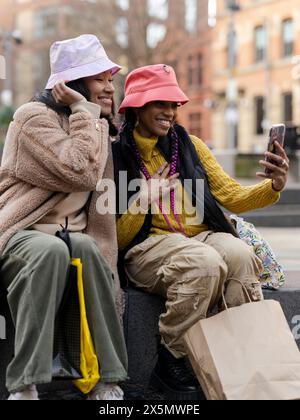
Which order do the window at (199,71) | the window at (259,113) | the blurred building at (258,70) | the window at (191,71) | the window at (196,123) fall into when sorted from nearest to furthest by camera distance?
the blurred building at (258,70) → the window at (259,113) → the window at (191,71) → the window at (199,71) → the window at (196,123)

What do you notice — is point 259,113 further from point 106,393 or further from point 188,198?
point 106,393

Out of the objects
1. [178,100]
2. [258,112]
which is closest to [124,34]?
[258,112]

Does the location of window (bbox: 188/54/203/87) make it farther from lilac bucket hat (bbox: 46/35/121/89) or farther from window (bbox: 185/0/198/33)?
lilac bucket hat (bbox: 46/35/121/89)

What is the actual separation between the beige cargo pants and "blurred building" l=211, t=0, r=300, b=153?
33336 mm

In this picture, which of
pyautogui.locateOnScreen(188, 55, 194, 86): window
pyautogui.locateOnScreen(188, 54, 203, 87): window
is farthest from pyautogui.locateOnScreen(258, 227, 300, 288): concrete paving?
pyautogui.locateOnScreen(188, 54, 203, 87): window

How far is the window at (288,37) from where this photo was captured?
37.8m

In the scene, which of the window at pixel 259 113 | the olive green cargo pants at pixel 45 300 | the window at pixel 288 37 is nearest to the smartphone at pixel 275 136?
the olive green cargo pants at pixel 45 300

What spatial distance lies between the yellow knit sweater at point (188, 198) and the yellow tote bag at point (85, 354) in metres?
0.60

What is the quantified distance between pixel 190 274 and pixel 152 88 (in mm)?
984

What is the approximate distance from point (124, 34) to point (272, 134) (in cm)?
2190

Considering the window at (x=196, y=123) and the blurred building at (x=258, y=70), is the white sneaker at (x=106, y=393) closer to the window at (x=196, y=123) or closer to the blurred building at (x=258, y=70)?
the blurred building at (x=258, y=70)

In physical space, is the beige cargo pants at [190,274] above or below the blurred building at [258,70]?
below

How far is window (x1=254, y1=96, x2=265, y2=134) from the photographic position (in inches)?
1560
